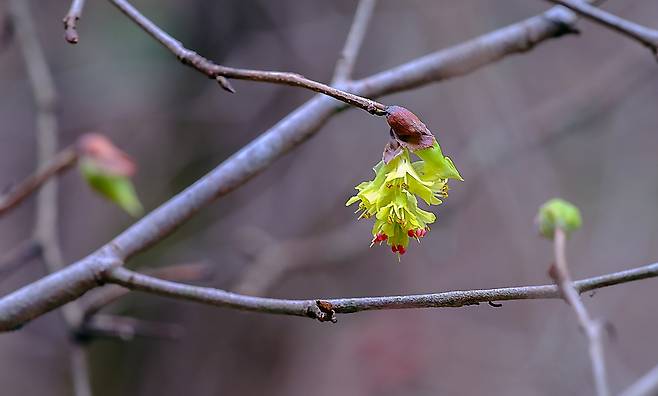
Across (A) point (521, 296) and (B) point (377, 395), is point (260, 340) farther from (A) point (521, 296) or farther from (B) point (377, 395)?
(A) point (521, 296)

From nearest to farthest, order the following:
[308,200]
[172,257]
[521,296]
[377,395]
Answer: [521,296] < [172,257] < [308,200] < [377,395]

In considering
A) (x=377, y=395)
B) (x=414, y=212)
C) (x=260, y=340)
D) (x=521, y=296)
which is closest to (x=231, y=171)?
(x=414, y=212)

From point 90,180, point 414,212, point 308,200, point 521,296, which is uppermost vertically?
point 308,200

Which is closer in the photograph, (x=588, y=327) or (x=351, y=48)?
(x=588, y=327)

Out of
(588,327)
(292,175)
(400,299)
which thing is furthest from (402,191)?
(292,175)

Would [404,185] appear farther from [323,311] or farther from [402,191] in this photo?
[323,311]

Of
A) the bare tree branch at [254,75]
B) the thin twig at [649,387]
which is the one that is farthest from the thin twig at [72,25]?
the thin twig at [649,387]
